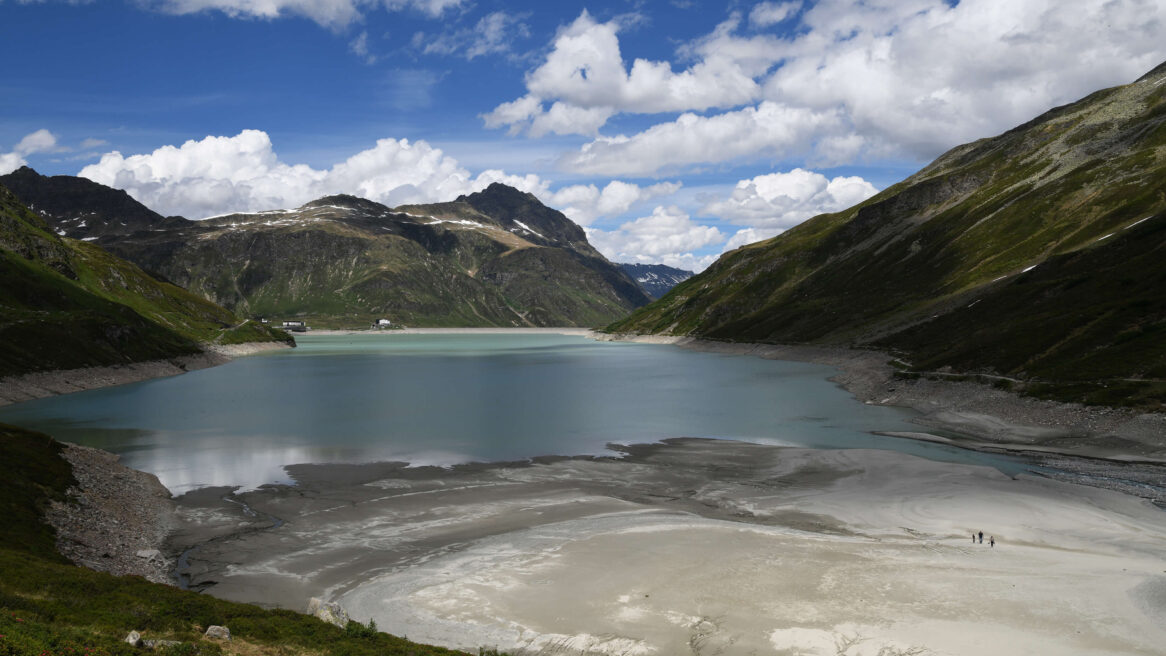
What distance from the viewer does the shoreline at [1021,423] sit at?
186 ft

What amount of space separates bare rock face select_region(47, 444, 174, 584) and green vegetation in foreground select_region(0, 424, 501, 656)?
3692 mm

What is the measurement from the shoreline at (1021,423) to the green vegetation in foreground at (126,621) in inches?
2310

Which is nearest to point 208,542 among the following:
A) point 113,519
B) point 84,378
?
point 113,519

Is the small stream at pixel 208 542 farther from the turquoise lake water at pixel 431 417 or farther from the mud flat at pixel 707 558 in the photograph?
the turquoise lake water at pixel 431 417

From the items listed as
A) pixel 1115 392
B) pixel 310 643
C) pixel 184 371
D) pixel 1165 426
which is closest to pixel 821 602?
pixel 310 643

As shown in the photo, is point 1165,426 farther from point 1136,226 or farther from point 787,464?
point 1136,226

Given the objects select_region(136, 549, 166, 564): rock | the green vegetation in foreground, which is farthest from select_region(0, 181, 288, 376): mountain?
the green vegetation in foreground

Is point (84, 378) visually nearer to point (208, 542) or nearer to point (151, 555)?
point (208, 542)

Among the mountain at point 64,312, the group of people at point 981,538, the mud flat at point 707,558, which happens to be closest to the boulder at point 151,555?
the mud flat at point 707,558

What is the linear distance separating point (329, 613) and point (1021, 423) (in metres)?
69.1

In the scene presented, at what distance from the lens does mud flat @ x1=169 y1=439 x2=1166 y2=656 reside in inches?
993

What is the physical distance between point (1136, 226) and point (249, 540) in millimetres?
139296

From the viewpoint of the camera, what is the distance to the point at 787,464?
55.7 metres

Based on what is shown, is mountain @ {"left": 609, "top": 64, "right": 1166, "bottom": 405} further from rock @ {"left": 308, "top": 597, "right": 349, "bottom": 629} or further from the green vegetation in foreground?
the green vegetation in foreground
